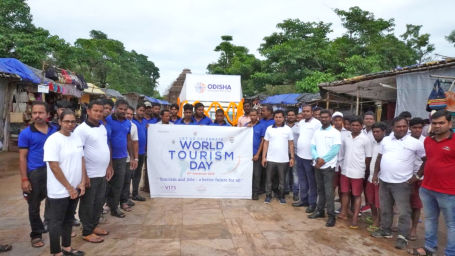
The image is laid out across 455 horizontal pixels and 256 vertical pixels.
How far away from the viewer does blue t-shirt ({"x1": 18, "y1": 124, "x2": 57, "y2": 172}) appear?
11.0 ft

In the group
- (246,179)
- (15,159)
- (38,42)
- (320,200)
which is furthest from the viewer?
(38,42)

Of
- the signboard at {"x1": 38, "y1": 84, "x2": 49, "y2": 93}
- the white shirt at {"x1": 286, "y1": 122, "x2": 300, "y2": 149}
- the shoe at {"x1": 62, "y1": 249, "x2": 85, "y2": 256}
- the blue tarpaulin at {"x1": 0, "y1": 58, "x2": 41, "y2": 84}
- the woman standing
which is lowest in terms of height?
the shoe at {"x1": 62, "y1": 249, "x2": 85, "y2": 256}

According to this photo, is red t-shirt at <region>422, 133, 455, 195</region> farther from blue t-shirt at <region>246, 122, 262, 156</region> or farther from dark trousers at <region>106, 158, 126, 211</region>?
dark trousers at <region>106, 158, 126, 211</region>

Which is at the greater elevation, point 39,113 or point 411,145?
point 39,113

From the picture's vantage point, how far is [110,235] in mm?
3838

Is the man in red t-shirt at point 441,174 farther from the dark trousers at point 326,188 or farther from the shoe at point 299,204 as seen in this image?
the shoe at point 299,204

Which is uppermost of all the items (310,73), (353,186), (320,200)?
(310,73)

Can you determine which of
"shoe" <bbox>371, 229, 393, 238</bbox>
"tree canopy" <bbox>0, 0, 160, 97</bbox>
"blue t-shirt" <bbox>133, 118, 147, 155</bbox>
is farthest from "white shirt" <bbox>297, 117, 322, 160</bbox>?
"tree canopy" <bbox>0, 0, 160, 97</bbox>

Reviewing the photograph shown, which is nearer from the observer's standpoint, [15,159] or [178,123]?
[178,123]

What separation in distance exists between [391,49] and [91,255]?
17701 mm

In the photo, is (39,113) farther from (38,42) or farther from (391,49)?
(391,49)

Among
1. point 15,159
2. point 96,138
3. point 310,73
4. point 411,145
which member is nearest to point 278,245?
point 411,145

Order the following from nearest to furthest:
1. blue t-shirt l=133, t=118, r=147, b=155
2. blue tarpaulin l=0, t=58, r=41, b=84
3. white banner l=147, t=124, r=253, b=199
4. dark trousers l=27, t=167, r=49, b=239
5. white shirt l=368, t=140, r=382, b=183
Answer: dark trousers l=27, t=167, r=49, b=239
white shirt l=368, t=140, r=382, b=183
blue t-shirt l=133, t=118, r=147, b=155
white banner l=147, t=124, r=253, b=199
blue tarpaulin l=0, t=58, r=41, b=84

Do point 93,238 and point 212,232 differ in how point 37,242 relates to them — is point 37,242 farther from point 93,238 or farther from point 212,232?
point 212,232
